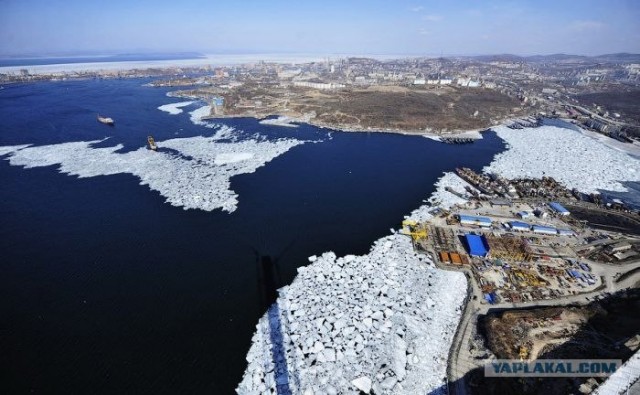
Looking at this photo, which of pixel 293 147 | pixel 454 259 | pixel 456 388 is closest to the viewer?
pixel 456 388

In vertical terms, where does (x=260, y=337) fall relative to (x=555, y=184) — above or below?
below

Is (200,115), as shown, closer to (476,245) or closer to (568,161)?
(476,245)

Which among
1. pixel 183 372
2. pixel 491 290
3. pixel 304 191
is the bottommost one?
pixel 183 372

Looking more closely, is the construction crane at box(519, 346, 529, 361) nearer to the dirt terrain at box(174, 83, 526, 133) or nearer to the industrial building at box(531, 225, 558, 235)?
the industrial building at box(531, 225, 558, 235)

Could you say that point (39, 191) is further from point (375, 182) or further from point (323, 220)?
point (375, 182)

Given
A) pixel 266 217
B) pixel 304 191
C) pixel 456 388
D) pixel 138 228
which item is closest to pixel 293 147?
pixel 304 191

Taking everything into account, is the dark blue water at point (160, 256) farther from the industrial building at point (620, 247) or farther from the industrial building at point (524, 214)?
the industrial building at point (620, 247)

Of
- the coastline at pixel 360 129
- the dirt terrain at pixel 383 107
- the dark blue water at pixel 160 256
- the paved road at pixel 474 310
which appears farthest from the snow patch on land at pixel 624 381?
the dirt terrain at pixel 383 107
